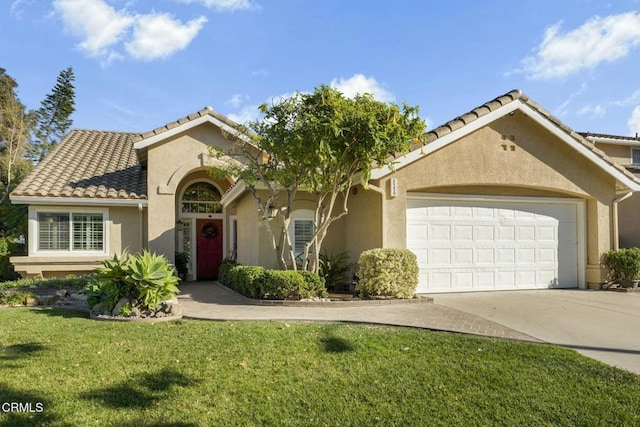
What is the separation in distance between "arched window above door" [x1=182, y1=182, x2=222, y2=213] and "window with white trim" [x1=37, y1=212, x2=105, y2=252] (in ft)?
12.6

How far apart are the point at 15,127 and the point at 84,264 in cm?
1503

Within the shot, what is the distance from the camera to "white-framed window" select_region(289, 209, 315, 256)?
42.0 feet

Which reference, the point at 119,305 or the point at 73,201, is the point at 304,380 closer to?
the point at 119,305

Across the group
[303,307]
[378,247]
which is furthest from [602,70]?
[303,307]

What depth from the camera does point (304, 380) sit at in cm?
521

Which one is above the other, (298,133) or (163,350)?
(298,133)

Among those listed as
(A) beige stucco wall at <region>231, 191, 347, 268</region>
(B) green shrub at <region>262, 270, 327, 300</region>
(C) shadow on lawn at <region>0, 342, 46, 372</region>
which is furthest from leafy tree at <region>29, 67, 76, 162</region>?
(C) shadow on lawn at <region>0, 342, 46, 372</region>

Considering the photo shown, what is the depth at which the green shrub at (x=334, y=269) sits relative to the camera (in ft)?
39.9

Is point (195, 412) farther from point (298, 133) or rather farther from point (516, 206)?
point (516, 206)

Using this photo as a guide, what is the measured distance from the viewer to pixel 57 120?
3145 centimetres

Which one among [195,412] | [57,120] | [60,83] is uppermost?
[60,83]

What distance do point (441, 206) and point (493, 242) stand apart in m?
2.06

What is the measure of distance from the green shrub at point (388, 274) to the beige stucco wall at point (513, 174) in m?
0.81

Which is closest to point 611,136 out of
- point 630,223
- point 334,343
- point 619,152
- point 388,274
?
point 619,152
